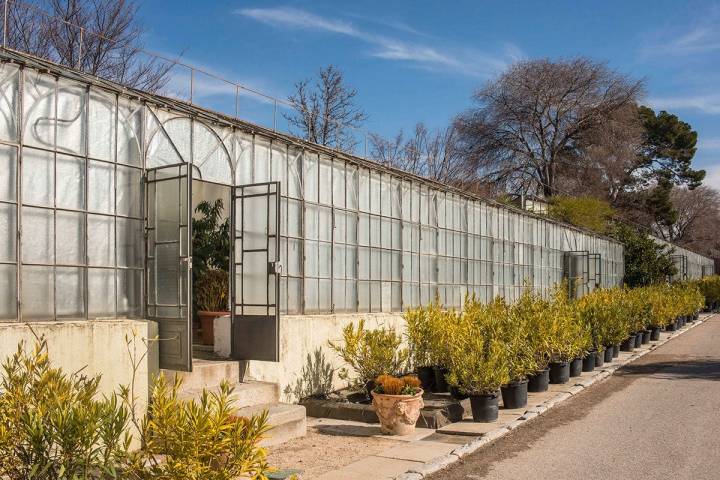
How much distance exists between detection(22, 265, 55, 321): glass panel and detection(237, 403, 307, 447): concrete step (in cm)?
233

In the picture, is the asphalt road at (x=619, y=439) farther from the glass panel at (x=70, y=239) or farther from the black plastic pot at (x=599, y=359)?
the glass panel at (x=70, y=239)

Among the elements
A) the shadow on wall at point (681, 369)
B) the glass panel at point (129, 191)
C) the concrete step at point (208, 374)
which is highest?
the glass panel at point (129, 191)

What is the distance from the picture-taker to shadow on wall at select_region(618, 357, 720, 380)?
13.8m

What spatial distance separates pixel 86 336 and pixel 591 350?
11.2m

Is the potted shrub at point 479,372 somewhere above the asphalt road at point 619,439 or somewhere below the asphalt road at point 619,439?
above

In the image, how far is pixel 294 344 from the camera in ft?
33.8

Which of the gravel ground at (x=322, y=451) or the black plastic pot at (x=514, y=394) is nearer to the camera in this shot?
the gravel ground at (x=322, y=451)

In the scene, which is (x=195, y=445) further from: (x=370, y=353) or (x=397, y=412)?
(x=370, y=353)

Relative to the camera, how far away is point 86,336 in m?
7.05

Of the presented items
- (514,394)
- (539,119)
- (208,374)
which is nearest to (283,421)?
(208,374)

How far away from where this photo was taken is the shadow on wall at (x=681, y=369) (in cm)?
1382

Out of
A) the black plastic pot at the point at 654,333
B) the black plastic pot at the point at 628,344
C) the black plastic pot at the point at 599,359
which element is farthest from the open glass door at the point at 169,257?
the black plastic pot at the point at 654,333

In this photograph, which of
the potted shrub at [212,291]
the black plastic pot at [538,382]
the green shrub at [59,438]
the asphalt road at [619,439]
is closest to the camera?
the green shrub at [59,438]

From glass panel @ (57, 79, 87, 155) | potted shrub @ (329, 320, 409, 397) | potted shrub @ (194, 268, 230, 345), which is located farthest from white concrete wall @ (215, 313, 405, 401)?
glass panel @ (57, 79, 87, 155)
